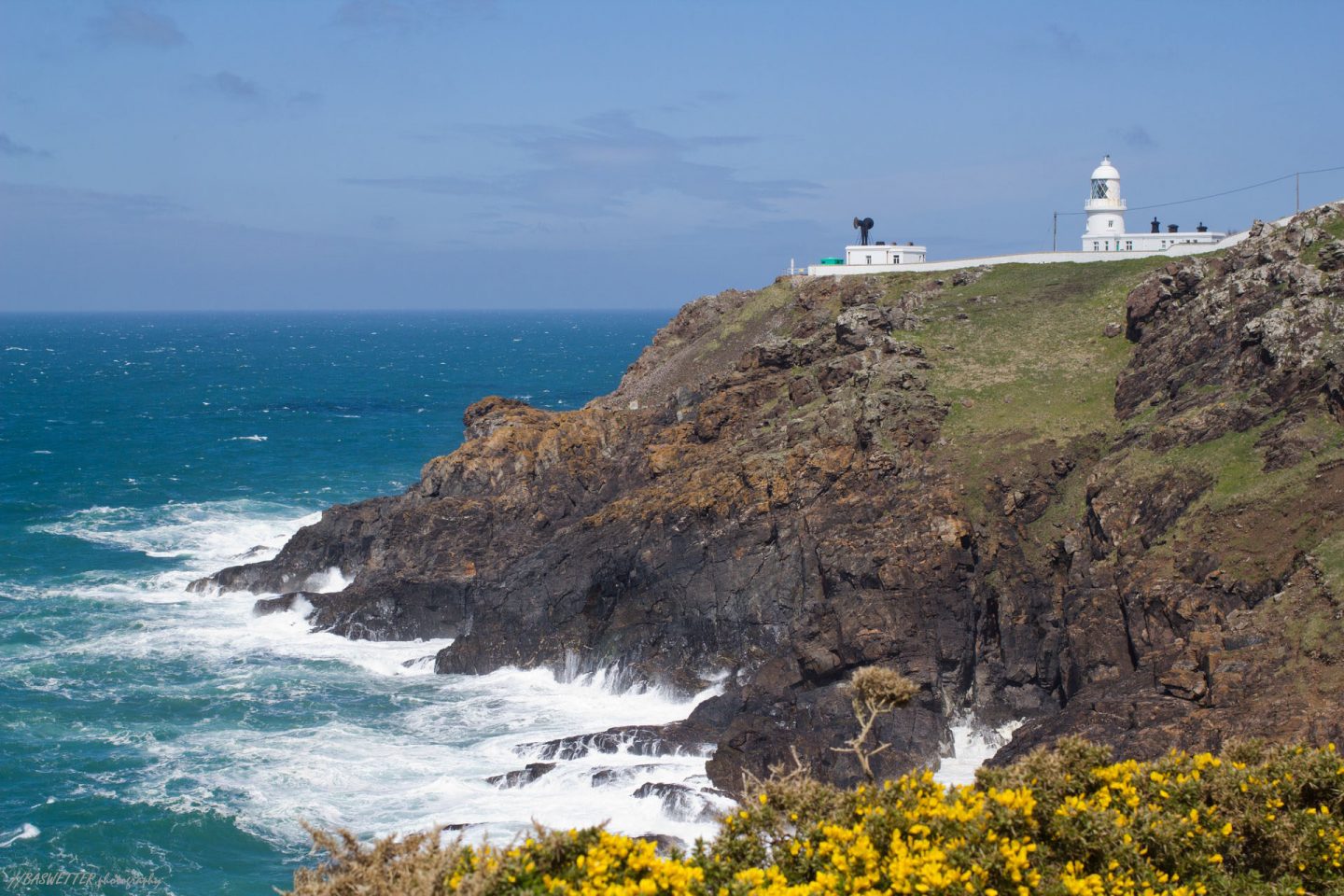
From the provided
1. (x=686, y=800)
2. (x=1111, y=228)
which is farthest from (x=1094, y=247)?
(x=686, y=800)

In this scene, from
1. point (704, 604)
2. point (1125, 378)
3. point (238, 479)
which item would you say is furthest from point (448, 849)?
point (238, 479)

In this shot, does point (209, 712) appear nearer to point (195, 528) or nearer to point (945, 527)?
point (945, 527)

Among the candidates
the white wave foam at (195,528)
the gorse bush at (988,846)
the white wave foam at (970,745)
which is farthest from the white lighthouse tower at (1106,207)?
the gorse bush at (988,846)

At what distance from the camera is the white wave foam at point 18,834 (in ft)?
122

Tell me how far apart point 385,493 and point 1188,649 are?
197ft

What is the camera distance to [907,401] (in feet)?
187

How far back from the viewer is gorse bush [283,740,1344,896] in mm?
17953

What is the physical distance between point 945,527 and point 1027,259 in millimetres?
34429

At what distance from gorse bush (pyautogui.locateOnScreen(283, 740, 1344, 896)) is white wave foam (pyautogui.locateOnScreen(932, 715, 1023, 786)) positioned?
17869 mm

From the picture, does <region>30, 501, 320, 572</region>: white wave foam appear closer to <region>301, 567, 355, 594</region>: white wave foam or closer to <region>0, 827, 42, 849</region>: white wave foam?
<region>301, 567, 355, 594</region>: white wave foam

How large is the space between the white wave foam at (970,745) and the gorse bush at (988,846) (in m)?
17.9

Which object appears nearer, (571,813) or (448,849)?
(448,849)

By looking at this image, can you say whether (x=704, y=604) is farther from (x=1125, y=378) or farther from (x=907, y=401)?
(x=1125, y=378)

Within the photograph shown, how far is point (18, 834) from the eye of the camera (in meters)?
37.6
